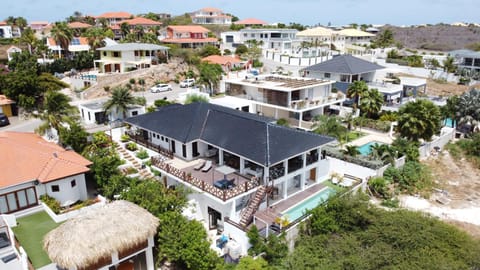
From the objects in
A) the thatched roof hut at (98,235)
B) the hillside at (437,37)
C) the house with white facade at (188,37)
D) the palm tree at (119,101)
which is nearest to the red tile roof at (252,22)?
the house with white facade at (188,37)

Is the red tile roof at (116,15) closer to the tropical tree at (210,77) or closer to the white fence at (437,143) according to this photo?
the tropical tree at (210,77)

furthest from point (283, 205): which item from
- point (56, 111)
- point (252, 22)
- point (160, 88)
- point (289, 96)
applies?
point (252, 22)

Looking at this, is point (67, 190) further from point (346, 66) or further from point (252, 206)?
point (346, 66)

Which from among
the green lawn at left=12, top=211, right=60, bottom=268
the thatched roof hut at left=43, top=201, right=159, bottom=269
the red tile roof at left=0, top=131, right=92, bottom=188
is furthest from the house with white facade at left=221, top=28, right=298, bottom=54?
the thatched roof hut at left=43, top=201, right=159, bottom=269

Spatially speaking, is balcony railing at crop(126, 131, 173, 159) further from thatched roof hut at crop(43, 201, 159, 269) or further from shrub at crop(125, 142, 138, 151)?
thatched roof hut at crop(43, 201, 159, 269)

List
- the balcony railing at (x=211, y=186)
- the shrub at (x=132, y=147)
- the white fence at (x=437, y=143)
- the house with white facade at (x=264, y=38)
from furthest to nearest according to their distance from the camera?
the house with white facade at (x=264, y=38)
the white fence at (x=437, y=143)
the shrub at (x=132, y=147)
the balcony railing at (x=211, y=186)

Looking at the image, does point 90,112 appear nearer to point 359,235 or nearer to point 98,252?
point 98,252
